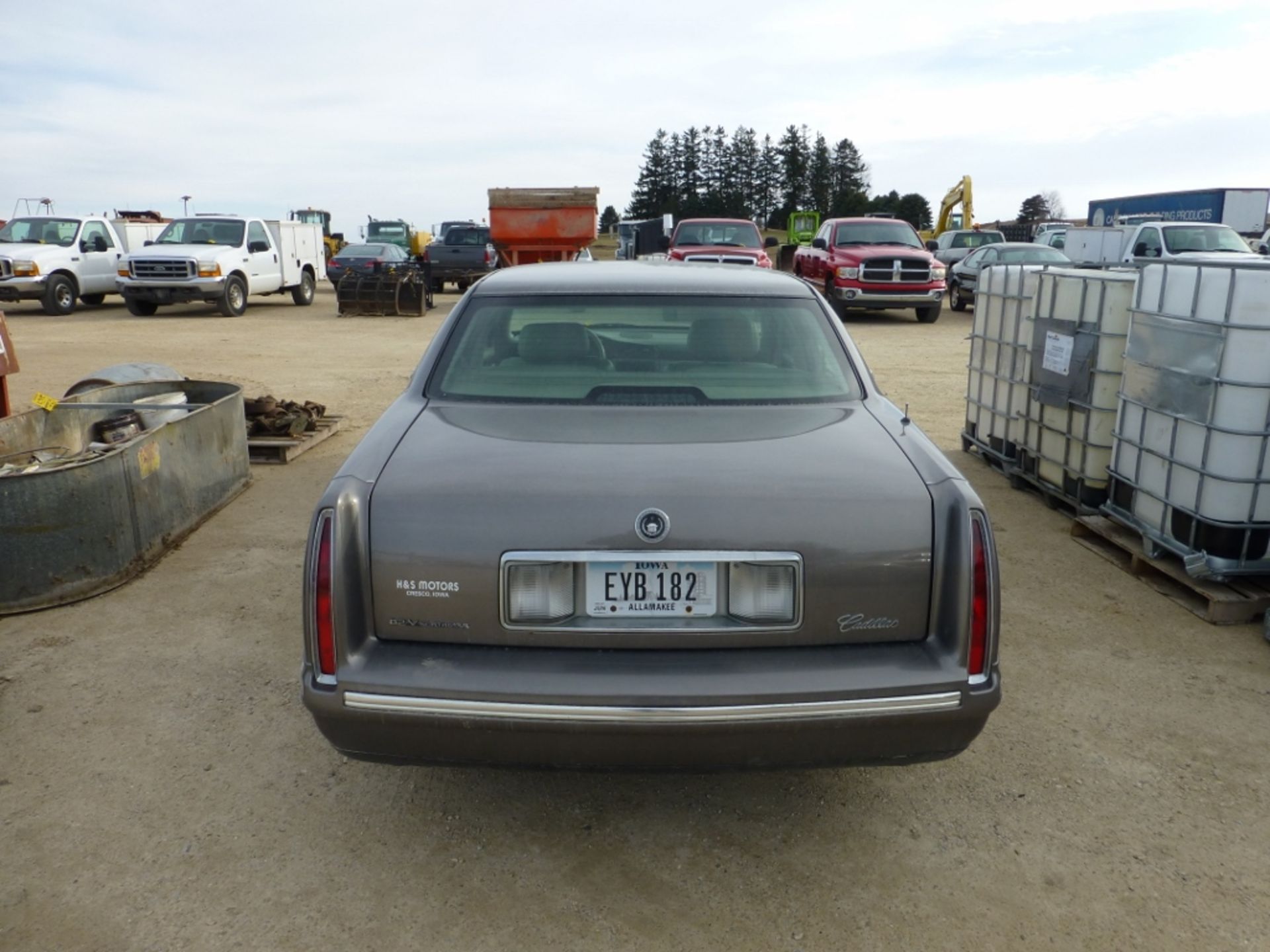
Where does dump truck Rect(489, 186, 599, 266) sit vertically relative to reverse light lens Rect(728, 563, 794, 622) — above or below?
above

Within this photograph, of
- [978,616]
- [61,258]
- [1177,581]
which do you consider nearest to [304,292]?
[61,258]

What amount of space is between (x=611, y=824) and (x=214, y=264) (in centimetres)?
1888

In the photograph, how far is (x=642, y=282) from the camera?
380 cm

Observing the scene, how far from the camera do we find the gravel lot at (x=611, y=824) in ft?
8.54

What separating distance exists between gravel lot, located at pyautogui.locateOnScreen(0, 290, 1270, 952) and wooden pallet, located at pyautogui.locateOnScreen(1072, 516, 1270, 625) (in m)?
0.12

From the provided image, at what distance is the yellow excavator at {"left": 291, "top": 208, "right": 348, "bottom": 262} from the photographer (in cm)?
4203

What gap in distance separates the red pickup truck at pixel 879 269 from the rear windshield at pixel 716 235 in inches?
60.0

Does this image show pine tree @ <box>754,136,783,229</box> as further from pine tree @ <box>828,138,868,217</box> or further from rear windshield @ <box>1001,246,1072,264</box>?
rear windshield @ <box>1001,246,1072,264</box>

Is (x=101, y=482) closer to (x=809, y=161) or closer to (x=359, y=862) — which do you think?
(x=359, y=862)

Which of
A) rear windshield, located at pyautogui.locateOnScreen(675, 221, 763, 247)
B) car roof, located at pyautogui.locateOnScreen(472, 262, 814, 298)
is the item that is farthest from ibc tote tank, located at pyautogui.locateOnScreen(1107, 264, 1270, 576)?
rear windshield, located at pyautogui.locateOnScreen(675, 221, 763, 247)

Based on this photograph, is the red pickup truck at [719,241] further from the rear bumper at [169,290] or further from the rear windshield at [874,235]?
the rear bumper at [169,290]

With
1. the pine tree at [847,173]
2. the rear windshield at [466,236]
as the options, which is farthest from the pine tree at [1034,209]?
the rear windshield at [466,236]

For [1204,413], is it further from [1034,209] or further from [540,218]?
[1034,209]

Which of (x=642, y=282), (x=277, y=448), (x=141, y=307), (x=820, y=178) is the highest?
(x=820, y=178)
